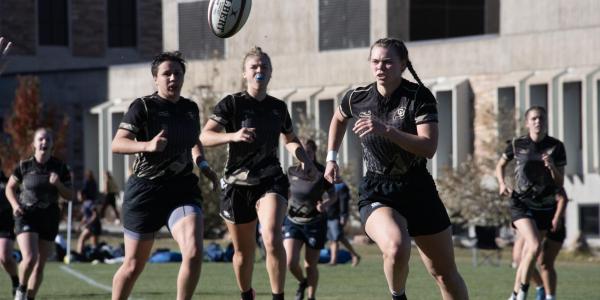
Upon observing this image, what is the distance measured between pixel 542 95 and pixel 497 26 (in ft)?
26.0

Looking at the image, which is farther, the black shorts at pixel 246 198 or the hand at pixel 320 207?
the hand at pixel 320 207

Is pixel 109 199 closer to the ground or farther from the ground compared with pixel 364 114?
closer to the ground

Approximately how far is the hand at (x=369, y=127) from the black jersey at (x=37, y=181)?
6771 millimetres

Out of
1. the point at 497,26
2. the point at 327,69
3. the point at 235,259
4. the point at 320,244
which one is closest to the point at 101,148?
the point at 327,69

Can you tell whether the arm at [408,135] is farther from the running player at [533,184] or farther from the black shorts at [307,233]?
the black shorts at [307,233]

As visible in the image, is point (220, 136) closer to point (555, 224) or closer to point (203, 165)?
point (203, 165)

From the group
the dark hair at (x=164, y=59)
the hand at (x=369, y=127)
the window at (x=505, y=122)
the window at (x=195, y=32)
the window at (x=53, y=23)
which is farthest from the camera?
the window at (x=53, y=23)

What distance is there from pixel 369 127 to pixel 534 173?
6.90 meters

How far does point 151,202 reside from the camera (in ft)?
36.4

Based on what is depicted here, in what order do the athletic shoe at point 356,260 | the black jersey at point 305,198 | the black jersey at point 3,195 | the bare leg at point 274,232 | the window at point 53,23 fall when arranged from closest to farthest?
the bare leg at point 274,232 → the black jersey at point 3,195 → the black jersey at point 305,198 → the athletic shoe at point 356,260 → the window at point 53,23

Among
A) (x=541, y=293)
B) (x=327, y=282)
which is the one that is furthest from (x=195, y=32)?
(x=541, y=293)

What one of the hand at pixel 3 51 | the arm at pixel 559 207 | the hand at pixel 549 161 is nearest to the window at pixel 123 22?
the arm at pixel 559 207

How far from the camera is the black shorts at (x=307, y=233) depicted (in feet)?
53.7

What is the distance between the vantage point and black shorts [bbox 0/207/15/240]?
642 inches
